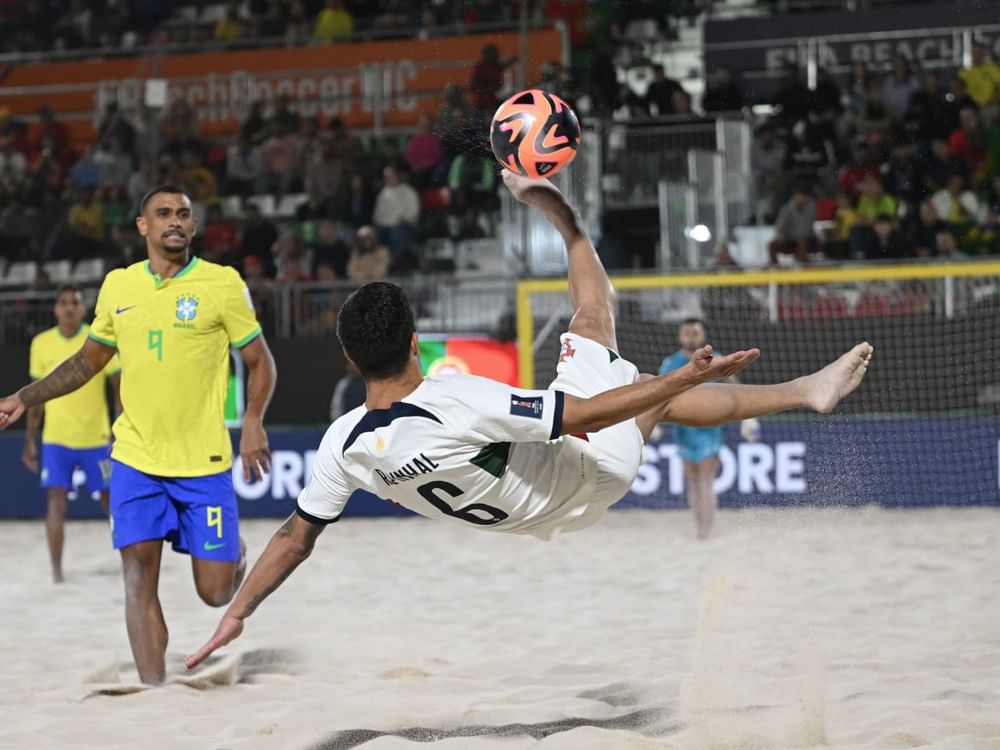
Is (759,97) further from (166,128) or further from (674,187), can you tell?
(166,128)

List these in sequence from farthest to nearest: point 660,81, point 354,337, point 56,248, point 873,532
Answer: point 56,248 → point 660,81 → point 873,532 → point 354,337

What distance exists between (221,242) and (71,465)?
6371 millimetres

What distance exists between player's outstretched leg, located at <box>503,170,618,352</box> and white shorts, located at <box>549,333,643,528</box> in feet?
0.51

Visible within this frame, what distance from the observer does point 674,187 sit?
47.1 feet

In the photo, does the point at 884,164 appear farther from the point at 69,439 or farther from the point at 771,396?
the point at 771,396

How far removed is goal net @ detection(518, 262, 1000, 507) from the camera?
12.2 meters

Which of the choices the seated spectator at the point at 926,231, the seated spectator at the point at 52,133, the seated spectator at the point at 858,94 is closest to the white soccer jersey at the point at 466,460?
the seated spectator at the point at 926,231

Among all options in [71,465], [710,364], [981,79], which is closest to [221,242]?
[71,465]

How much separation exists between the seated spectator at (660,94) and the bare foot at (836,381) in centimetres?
1080

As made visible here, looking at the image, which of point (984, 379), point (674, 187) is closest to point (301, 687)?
point (984, 379)

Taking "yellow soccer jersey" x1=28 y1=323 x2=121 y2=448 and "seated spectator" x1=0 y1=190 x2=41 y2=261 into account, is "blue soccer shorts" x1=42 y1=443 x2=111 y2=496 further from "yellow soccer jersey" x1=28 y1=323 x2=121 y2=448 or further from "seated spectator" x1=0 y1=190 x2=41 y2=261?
"seated spectator" x1=0 y1=190 x2=41 y2=261

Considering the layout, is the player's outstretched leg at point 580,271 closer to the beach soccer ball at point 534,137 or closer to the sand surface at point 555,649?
the beach soccer ball at point 534,137

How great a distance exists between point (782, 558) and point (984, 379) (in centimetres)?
374

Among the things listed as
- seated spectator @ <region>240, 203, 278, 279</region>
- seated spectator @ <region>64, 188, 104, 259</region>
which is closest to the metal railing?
seated spectator @ <region>240, 203, 278, 279</region>
